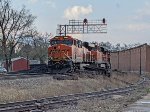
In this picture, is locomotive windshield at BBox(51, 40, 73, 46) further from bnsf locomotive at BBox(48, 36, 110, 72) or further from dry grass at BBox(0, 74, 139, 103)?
dry grass at BBox(0, 74, 139, 103)

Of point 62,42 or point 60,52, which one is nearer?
point 60,52

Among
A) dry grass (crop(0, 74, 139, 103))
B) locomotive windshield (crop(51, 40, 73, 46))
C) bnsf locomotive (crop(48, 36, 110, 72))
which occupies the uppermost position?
locomotive windshield (crop(51, 40, 73, 46))

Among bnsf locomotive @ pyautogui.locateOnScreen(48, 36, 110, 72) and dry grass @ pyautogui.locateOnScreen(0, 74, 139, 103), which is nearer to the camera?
dry grass @ pyautogui.locateOnScreen(0, 74, 139, 103)

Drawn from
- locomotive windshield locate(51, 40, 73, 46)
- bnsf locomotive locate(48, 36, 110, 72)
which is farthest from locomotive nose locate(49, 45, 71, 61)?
locomotive windshield locate(51, 40, 73, 46)

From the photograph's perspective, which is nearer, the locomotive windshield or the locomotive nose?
the locomotive nose

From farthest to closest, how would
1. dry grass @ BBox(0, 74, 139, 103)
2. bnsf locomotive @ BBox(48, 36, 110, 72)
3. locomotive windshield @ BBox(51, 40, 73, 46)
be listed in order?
1. locomotive windshield @ BBox(51, 40, 73, 46)
2. bnsf locomotive @ BBox(48, 36, 110, 72)
3. dry grass @ BBox(0, 74, 139, 103)

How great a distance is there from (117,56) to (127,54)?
4.98 meters

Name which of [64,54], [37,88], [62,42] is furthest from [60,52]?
[37,88]

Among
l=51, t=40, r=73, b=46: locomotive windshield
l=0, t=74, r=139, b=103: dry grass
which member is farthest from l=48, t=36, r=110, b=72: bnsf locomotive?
l=0, t=74, r=139, b=103: dry grass

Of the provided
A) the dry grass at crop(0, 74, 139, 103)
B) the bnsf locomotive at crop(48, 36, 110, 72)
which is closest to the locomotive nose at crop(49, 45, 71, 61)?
the bnsf locomotive at crop(48, 36, 110, 72)

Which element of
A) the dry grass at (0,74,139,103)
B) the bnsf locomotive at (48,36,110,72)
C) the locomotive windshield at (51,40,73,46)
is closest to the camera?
the dry grass at (0,74,139,103)

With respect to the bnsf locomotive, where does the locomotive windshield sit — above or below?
above

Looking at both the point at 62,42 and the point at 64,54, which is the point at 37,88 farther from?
the point at 62,42

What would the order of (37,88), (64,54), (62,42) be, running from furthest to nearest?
1. (62,42)
2. (64,54)
3. (37,88)
